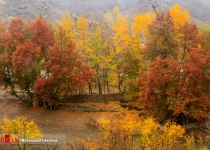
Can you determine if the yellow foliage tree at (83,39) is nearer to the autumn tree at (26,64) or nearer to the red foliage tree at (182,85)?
the autumn tree at (26,64)

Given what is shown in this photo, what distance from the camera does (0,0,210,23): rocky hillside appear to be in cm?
7612

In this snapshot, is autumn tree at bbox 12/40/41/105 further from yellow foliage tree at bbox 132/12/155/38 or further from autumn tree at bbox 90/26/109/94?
yellow foliage tree at bbox 132/12/155/38

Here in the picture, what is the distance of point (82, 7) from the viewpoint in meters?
98.9

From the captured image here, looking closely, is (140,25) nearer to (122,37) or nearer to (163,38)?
(122,37)

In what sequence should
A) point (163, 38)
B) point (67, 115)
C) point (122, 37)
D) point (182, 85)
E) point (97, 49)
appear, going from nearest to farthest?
point (182, 85)
point (163, 38)
point (67, 115)
point (97, 49)
point (122, 37)

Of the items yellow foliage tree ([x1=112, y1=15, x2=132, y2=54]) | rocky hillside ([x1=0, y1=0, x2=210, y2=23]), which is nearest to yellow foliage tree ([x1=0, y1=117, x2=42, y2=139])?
yellow foliage tree ([x1=112, y1=15, x2=132, y2=54])

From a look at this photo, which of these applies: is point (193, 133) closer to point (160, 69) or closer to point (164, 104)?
point (164, 104)

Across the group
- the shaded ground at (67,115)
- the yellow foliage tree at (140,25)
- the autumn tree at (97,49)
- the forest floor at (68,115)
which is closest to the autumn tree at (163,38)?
the yellow foliage tree at (140,25)

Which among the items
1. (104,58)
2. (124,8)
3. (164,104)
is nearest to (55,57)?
(104,58)

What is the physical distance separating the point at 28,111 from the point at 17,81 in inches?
129

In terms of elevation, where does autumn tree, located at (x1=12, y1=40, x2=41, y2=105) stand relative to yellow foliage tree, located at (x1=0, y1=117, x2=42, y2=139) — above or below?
above

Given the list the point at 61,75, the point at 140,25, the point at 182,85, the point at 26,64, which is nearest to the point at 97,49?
the point at 140,25

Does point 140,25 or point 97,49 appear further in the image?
point 140,25

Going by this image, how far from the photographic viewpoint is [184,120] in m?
Result: 25.9
